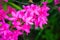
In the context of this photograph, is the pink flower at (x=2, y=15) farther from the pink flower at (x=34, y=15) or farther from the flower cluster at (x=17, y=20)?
the pink flower at (x=34, y=15)

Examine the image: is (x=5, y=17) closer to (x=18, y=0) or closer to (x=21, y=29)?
(x=21, y=29)

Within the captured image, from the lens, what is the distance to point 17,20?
118cm

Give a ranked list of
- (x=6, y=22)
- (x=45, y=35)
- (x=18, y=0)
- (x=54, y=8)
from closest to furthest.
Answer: (x=6, y=22), (x=18, y=0), (x=54, y=8), (x=45, y=35)

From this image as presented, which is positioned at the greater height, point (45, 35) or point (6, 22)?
point (6, 22)

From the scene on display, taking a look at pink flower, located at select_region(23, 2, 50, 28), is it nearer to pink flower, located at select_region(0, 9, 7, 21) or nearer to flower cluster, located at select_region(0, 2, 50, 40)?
flower cluster, located at select_region(0, 2, 50, 40)

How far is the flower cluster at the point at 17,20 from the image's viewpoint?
117cm

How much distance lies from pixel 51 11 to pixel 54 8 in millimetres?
48

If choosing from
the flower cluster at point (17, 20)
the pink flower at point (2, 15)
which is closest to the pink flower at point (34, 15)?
the flower cluster at point (17, 20)

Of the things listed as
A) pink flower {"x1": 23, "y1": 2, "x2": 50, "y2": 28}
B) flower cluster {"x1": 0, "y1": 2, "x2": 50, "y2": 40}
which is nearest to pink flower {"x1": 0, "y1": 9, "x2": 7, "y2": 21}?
flower cluster {"x1": 0, "y1": 2, "x2": 50, "y2": 40}

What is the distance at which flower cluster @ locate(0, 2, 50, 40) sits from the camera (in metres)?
1.17

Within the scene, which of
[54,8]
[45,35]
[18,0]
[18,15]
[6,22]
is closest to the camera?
[18,15]

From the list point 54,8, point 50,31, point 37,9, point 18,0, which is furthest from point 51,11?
point 37,9

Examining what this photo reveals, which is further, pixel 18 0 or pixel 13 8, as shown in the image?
pixel 18 0

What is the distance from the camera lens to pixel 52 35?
6.23 feet
